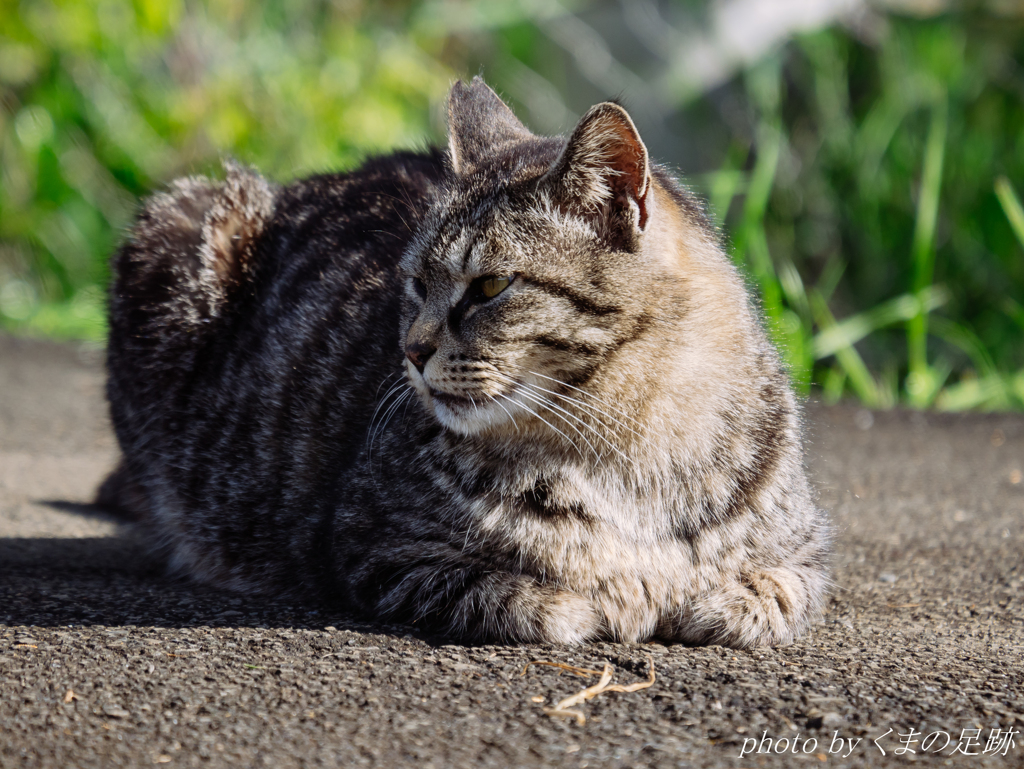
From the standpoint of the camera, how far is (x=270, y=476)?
270 centimetres

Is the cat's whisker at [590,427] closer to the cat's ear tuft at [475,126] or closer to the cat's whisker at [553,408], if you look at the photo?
the cat's whisker at [553,408]

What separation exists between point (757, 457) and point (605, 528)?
0.40 metres

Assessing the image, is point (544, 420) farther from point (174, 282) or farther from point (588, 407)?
point (174, 282)

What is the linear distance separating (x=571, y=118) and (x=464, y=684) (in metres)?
A: 7.10

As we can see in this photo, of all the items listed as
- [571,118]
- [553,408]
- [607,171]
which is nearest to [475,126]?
[607,171]

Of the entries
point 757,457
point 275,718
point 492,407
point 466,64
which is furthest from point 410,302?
point 466,64

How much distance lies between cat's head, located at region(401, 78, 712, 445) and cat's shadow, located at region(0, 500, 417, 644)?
0.53 metres

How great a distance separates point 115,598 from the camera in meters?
2.28

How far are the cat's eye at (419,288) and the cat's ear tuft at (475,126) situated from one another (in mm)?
308

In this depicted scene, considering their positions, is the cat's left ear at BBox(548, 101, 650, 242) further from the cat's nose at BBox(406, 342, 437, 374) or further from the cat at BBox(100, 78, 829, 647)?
the cat's nose at BBox(406, 342, 437, 374)

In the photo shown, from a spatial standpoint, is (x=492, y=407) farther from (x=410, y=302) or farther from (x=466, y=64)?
(x=466, y=64)

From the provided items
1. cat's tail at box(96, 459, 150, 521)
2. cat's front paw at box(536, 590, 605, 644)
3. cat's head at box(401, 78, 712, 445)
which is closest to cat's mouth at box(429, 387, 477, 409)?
cat's head at box(401, 78, 712, 445)

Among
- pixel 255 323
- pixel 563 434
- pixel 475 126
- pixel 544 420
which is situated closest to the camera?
pixel 544 420

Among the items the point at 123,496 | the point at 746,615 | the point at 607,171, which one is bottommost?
the point at 123,496
